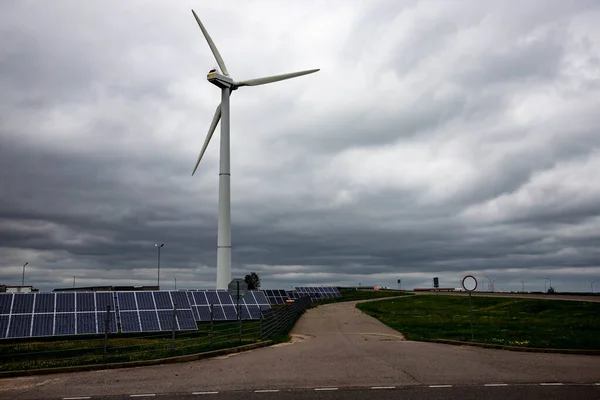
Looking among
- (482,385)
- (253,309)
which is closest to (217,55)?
(253,309)

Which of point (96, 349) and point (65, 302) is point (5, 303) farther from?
point (96, 349)

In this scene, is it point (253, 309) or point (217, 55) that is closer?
point (253, 309)

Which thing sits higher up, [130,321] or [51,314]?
[51,314]

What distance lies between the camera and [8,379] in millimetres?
15867

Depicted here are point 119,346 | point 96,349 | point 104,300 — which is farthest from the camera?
point 104,300

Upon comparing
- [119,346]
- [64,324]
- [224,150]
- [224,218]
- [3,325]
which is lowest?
[119,346]

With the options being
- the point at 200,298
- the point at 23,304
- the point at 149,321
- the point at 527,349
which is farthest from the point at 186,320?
the point at 527,349

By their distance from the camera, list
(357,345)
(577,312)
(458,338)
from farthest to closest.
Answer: (577,312) < (458,338) < (357,345)

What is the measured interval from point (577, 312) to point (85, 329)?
122 ft

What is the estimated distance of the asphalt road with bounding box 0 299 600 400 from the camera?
512 inches

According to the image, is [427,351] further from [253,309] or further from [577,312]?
[577,312]

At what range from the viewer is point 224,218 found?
45375 millimetres

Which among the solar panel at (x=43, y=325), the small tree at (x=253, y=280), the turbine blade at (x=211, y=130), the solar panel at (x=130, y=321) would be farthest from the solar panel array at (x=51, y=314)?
the small tree at (x=253, y=280)

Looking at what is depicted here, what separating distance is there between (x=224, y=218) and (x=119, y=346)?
72.5 ft
